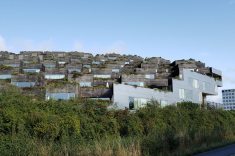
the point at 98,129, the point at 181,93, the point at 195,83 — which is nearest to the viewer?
the point at 98,129

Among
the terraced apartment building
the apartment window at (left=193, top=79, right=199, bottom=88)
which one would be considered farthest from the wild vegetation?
the apartment window at (left=193, top=79, right=199, bottom=88)

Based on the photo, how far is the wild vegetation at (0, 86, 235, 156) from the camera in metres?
19.1

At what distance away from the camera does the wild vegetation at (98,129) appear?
19.1 meters

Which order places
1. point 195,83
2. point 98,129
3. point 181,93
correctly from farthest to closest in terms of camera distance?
point 195,83 → point 181,93 → point 98,129

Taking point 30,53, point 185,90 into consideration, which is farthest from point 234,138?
point 30,53

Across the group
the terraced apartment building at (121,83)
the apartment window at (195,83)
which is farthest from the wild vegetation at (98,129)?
the apartment window at (195,83)

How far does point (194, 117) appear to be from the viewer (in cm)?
5509

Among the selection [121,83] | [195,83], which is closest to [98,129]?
[121,83]

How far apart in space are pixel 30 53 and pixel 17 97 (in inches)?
4059

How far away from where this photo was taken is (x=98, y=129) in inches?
1644

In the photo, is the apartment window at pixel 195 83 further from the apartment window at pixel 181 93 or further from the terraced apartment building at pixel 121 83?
the apartment window at pixel 181 93

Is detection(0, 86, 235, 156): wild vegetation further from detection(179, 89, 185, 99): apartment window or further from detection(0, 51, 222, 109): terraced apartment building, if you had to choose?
detection(179, 89, 185, 99): apartment window

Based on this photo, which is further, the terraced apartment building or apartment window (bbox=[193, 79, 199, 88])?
apartment window (bbox=[193, 79, 199, 88])

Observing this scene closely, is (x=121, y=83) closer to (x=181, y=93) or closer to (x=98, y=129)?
(x=181, y=93)
